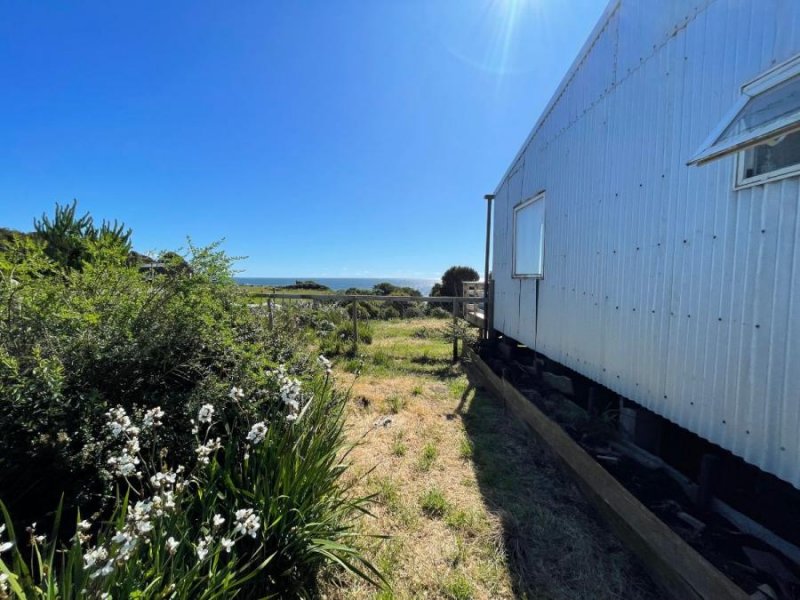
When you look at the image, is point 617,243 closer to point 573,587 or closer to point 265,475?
point 573,587

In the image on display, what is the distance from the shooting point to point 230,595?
4.78 feet

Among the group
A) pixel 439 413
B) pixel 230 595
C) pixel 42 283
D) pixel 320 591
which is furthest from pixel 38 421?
pixel 439 413

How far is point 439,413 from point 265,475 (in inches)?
117

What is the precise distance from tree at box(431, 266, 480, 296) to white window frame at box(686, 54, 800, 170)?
14106 mm

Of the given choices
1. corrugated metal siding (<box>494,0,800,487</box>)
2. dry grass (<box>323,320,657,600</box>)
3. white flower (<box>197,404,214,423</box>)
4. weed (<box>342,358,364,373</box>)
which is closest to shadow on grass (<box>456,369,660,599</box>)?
dry grass (<box>323,320,657,600</box>)

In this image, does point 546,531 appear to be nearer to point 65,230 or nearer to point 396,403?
point 396,403

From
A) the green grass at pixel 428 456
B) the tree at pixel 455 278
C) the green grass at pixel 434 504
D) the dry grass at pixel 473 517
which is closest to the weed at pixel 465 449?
the dry grass at pixel 473 517

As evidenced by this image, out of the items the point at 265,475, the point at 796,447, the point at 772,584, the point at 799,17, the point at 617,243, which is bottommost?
the point at 772,584

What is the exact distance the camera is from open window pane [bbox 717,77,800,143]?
164 centimetres

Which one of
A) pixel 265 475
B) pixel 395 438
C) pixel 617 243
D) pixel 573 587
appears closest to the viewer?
pixel 265 475

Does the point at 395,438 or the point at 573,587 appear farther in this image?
the point at 395,438

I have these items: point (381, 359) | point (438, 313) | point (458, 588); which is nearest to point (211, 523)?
point (458, 588)

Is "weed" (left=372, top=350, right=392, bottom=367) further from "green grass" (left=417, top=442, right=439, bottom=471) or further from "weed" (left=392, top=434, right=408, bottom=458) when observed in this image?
"green grass" (left=417, top=442, right=439, bottom=471)

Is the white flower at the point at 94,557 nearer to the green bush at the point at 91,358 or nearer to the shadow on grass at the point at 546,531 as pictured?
the green bush at the point at 91,358
